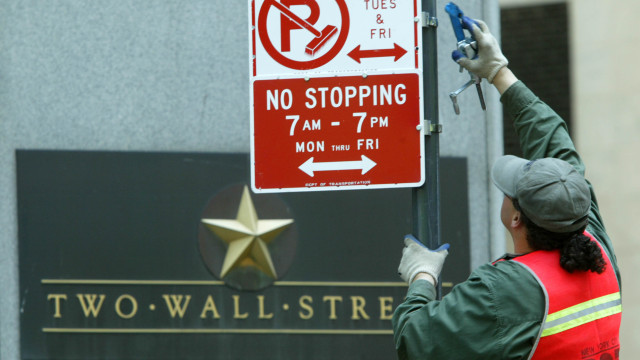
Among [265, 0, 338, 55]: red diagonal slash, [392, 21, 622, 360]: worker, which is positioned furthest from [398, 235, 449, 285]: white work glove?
[265, 0, 338, 55]: red diagonal slash

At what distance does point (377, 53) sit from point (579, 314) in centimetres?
122

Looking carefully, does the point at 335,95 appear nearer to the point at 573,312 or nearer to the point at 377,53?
the point at 377,53

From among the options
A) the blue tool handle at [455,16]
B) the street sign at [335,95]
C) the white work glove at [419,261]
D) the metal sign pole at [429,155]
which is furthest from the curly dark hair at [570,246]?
the blue tool handle at [455,16]

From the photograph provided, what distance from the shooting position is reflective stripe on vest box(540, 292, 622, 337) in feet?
9.02

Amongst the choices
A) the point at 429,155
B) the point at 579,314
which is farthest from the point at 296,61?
the point at 579,314

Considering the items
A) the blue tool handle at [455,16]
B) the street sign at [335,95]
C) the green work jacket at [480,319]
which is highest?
the blue tool handle at [455,16]

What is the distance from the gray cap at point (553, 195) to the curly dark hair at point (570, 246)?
3 centimetres

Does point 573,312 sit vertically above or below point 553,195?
below

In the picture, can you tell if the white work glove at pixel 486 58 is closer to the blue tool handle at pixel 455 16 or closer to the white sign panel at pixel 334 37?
the blue tool handle at pixel 455 16

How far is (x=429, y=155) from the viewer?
3.50 m

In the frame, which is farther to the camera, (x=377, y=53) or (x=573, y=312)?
(x=377, y=53)

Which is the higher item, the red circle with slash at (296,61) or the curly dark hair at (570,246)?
the red circle with slash at (296,61)

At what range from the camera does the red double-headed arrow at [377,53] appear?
139 inches

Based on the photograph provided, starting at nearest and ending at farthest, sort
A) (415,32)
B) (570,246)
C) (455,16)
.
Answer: (570,246) → (455,16) → (415,32)
